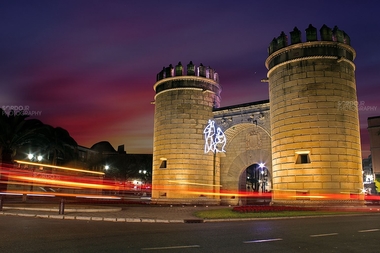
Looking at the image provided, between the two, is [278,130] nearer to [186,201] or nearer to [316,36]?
[316,36]

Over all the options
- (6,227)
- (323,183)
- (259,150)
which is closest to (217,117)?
(259,150)

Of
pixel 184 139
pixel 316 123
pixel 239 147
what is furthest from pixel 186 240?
pixel 239 147

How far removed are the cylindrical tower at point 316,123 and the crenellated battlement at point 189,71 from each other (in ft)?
25.9

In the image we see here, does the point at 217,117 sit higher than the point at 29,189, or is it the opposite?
the point at 217,117

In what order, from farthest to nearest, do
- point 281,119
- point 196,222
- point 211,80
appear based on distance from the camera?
point 211,80 < point 281,119 < point 196,222

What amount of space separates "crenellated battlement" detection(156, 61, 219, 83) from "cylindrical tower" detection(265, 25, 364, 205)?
791 cm

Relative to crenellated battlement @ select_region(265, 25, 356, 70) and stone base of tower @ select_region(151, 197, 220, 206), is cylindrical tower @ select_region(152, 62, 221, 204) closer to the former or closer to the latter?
stone base of tower @ select_region(151, 197, 220, 206)

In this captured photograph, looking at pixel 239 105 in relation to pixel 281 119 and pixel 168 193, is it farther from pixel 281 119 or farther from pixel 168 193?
pixel 168 193

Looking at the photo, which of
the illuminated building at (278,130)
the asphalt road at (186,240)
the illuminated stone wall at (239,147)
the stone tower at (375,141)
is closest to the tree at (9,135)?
the illuminated building at (278,130)

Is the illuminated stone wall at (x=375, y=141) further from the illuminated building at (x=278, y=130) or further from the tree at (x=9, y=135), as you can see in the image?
the tree at (x=9, y=135)

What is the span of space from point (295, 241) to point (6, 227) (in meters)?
8.29

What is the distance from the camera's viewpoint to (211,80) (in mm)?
29578

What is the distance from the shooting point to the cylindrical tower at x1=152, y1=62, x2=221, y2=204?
27312mm

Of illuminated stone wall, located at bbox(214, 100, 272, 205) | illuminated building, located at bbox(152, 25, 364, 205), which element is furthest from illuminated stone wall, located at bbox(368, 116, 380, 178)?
illuminated building, located at bbox(152, 25, 364, 205)
